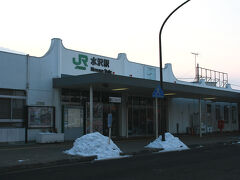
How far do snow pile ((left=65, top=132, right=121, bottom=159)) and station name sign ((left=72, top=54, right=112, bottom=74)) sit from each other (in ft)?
27.9

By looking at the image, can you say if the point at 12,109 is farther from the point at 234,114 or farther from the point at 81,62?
the point at 234,114

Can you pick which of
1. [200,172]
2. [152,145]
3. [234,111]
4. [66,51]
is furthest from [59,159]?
[234,111]

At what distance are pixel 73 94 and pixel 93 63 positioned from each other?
2721 mm

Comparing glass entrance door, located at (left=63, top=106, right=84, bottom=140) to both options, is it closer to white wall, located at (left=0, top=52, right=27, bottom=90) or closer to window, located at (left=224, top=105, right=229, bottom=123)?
white wall, located at (left=0, top=52, right=27, bottom=90)

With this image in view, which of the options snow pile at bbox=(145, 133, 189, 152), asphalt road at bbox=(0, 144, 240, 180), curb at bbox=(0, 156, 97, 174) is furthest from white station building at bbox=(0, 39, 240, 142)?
asphalt road at bbox=(0, 144, 240, 180)

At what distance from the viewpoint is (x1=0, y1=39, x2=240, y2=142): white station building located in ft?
60.3

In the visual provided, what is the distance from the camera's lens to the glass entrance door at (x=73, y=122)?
68.5ft

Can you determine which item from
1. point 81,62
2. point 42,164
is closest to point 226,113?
point 81,62

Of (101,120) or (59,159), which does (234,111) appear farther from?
(59,159)

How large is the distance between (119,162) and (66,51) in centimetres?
1092

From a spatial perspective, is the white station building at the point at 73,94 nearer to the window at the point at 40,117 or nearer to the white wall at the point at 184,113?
the window at the point at 40,117

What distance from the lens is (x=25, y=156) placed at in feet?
42.2

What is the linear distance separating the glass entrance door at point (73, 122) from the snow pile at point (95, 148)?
6.89m

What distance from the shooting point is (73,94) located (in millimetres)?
21422
